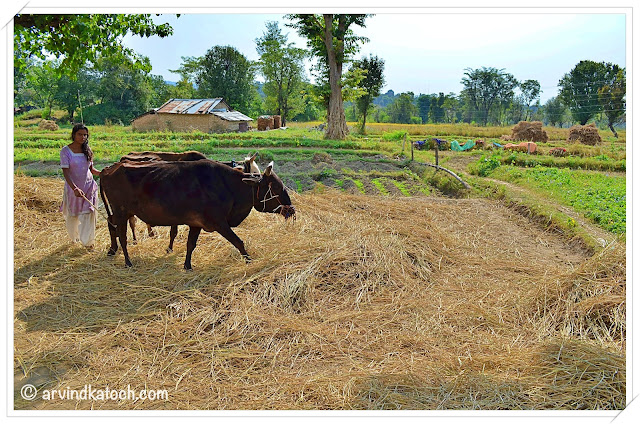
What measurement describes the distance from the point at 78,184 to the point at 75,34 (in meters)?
1.84

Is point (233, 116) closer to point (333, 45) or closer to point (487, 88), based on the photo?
point (333, 45)

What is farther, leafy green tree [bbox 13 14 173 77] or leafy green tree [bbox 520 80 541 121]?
leafy green tree [bbox 520 80 541 121]

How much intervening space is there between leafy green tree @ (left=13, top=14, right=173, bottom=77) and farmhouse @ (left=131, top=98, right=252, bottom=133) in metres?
7.20

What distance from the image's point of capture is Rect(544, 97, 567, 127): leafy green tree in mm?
39312

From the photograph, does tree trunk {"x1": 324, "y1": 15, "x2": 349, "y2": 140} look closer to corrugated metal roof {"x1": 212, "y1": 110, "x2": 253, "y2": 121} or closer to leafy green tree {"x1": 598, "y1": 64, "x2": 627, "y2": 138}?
corrugated metal roof {"x1": 212, "y1": 110, "x2": 253, "y2": 121}

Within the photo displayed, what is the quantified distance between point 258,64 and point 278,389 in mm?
11904

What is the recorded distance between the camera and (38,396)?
3438 mm

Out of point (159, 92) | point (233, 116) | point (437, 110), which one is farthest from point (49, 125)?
point (437, 110)

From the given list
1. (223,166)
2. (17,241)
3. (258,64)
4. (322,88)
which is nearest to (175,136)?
(258,64)

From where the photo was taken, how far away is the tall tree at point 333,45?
1988 cm

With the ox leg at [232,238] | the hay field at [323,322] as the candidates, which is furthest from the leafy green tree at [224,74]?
the ox leg at [232,238]

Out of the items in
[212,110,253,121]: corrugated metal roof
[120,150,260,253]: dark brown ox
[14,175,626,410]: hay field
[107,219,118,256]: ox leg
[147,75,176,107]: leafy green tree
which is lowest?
[14,175,626,410]: hay field

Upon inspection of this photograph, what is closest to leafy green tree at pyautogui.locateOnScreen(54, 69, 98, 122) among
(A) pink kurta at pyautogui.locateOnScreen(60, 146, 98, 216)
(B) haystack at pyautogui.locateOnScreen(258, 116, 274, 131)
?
(B) haystack at pyautogui.locateOnScreen(258, 116, 274, 131)
